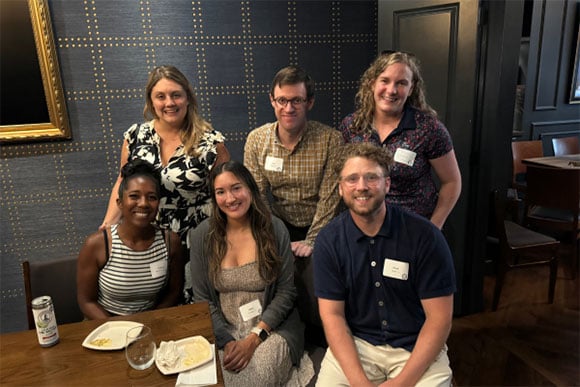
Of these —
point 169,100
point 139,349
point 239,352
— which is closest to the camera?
point 139,349

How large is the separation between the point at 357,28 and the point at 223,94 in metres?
1.05

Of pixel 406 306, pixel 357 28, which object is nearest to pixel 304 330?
pixel 406 306

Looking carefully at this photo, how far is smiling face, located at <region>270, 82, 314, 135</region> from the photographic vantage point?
6.45 feet

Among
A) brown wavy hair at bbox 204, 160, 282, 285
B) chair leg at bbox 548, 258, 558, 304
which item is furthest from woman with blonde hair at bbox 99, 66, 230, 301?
chair leg at bbox 548, 258, 558, 304

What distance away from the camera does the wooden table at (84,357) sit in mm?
1254

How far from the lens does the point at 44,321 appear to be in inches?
54.7

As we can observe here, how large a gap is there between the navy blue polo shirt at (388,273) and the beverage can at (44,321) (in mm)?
933

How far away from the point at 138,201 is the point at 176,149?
0.46m

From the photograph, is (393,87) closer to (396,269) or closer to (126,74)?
(396,269)

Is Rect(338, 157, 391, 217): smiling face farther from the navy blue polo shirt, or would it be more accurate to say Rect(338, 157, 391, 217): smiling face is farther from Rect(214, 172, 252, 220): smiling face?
Rect(214, 172, 252, 220): smiling face

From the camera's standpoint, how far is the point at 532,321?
9.77ft

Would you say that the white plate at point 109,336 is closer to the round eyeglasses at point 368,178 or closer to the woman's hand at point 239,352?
the woman's hand at point 239,352

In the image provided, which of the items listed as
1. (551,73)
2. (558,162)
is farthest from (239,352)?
(551,73)

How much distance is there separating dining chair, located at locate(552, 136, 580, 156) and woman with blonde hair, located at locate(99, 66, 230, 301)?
416cm
